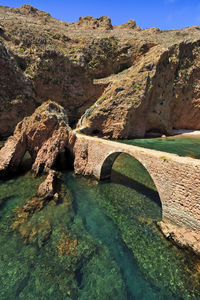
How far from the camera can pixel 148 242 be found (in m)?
7.06

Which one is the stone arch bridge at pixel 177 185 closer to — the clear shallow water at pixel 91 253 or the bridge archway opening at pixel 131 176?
the clear shallow water at pixel 91 253

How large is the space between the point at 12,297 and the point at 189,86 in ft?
150

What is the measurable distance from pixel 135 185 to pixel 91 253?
7.39 metres

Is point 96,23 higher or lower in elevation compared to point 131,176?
higher

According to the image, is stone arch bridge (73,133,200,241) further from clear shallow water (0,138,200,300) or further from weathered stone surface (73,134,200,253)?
clear shallow water (0,138,200,300)

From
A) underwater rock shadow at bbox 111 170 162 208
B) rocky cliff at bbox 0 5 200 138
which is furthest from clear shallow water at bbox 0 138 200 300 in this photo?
rocky cliff at bbox 0 5 200 138

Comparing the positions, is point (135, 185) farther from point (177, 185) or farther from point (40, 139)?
point (40, 139)

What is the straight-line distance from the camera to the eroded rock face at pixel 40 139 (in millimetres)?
14547

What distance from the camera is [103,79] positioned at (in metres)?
35.1

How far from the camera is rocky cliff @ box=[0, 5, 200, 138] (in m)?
28.3

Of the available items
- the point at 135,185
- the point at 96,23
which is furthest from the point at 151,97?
the point at 96,23

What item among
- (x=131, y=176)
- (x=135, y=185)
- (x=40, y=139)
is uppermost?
(x=40, y=139)

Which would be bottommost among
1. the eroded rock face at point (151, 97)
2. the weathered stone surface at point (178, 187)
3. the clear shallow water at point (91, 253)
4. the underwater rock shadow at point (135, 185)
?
the clear shallow water at point (91, 253)

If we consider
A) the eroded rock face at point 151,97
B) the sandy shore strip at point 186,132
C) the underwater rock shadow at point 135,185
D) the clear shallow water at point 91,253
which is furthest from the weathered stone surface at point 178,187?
the sandy shore strip at point 186,132
